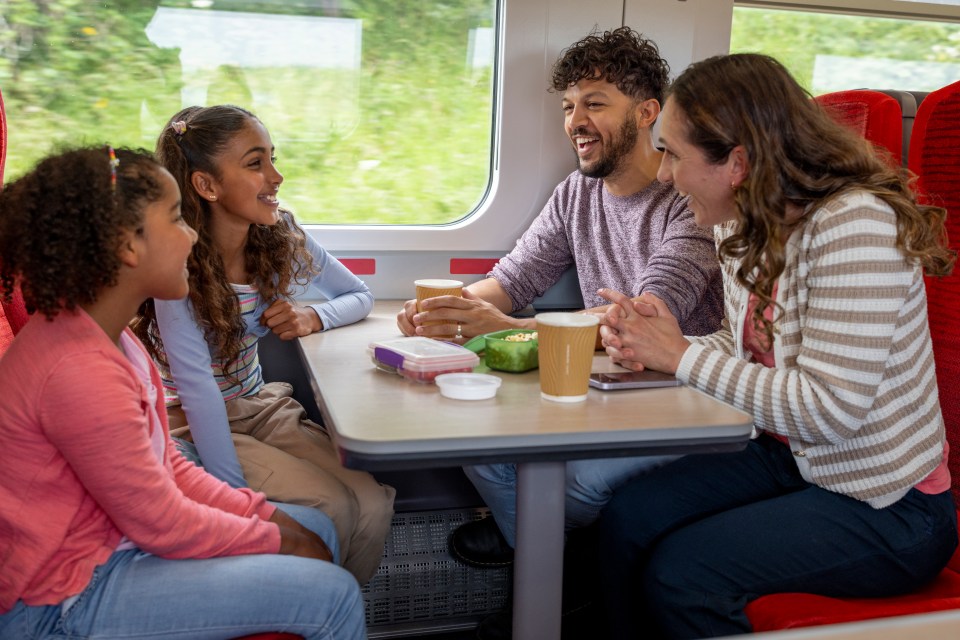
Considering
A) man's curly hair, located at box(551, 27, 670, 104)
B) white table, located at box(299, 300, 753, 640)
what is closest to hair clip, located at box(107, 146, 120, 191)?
white table, located at box(299, 300, 753, 640)

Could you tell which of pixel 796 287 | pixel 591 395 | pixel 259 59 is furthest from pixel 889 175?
pixel 259 59

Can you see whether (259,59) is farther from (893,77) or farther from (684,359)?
(893,77)

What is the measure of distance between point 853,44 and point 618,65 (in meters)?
1.07

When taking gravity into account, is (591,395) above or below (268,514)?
above

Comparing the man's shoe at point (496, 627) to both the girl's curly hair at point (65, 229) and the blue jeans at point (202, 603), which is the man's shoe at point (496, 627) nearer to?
the blue jeans at point (202, 603)

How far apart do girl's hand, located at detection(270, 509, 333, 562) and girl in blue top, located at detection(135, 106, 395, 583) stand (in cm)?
20

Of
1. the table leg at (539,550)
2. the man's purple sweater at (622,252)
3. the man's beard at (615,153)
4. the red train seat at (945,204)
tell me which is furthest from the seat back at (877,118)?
the table leg at (539,550)

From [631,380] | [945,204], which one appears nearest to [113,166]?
[631,380]

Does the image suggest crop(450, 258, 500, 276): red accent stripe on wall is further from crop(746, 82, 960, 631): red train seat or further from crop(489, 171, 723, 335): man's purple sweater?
crop(746, 82, 960, 631): red train seat

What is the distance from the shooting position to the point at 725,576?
154 centimetres

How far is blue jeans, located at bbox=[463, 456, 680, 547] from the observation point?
1.93m

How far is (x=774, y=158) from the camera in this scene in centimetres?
157

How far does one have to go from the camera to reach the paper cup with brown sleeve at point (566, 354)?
1417 millimetres

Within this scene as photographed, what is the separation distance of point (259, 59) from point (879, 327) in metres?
1.74
